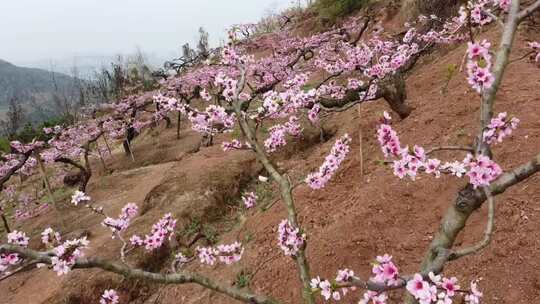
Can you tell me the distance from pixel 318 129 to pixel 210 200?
4.45 m

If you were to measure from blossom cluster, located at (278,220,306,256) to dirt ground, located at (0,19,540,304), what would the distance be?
1.89m

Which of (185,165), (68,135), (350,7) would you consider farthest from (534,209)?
(350,7)

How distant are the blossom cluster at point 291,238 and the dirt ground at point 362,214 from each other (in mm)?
1888

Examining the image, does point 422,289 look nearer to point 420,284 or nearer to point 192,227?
point 420,284

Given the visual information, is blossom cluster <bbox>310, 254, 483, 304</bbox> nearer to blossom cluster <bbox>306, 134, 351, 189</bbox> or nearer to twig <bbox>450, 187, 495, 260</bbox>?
twig <bbox>450, 187, 495, 260</bbox>

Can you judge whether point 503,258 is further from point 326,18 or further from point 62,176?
point 326,18

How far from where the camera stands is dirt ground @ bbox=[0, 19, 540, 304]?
5.85 metres

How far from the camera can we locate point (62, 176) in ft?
87.8

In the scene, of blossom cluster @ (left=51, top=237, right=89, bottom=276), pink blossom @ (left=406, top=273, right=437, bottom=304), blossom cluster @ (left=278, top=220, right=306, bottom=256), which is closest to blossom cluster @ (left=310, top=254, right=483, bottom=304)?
pink blossom @ (left=406, top=273, right=437, bottom=304)

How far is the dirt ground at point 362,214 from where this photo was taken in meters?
5.85

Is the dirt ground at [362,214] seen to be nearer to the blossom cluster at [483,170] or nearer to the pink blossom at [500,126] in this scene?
the pink blossom at [500,126]

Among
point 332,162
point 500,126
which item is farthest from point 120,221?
point 500,126

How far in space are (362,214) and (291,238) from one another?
126 inches

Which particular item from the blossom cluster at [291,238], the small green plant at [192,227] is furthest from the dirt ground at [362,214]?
the blossom cluster at [291,238]
